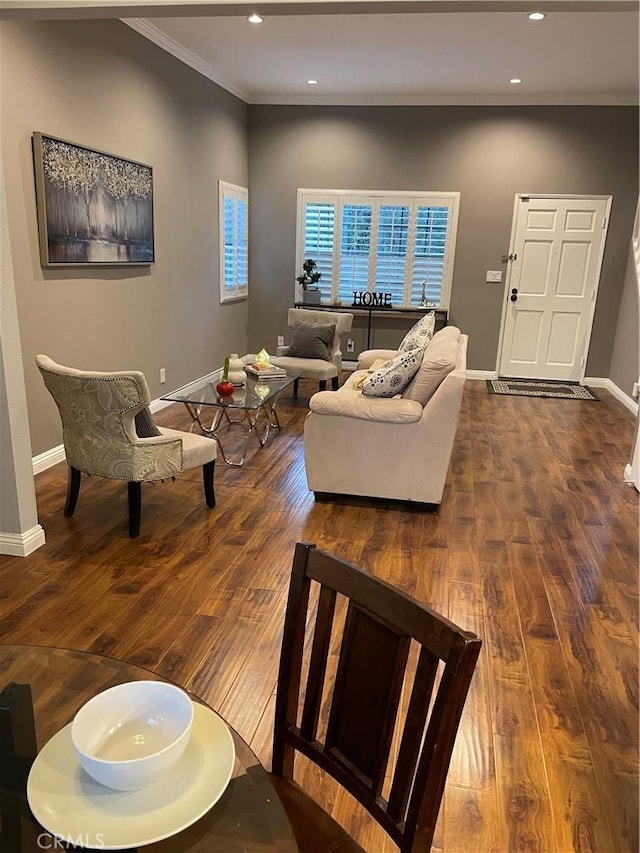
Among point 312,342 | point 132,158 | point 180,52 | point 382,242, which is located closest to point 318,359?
point 312,342

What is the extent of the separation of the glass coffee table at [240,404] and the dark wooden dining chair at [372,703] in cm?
276

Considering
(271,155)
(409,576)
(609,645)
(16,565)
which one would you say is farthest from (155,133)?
(609,645)

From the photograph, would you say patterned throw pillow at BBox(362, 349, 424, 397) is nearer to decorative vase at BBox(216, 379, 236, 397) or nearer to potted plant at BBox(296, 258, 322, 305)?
decorative vase at BBox(216, 379, 236, 397)

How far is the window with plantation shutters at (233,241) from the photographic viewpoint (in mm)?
6625

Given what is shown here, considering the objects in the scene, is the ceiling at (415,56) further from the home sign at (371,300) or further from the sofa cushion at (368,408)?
the sofa cushion at (368,408)

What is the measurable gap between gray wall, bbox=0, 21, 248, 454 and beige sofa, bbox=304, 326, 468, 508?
1788 mm

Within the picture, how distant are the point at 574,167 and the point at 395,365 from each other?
4.58 m

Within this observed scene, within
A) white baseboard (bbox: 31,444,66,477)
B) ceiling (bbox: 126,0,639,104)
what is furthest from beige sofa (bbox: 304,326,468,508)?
ceiling (bbox: 126,0,639,104)

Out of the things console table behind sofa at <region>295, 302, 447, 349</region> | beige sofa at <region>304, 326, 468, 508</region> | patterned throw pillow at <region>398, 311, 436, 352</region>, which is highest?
patterned throw pillow at <region>398, 311, 436, 352</region>

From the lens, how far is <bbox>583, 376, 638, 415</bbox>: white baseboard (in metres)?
6.10

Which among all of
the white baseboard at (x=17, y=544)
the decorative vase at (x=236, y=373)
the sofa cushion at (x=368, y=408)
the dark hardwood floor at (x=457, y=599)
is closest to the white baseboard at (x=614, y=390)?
the dark hardwood floor at (x=457, y=599)

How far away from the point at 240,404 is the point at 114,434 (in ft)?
3.65

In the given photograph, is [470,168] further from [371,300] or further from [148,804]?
[148,804]

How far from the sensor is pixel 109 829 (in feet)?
2.88
